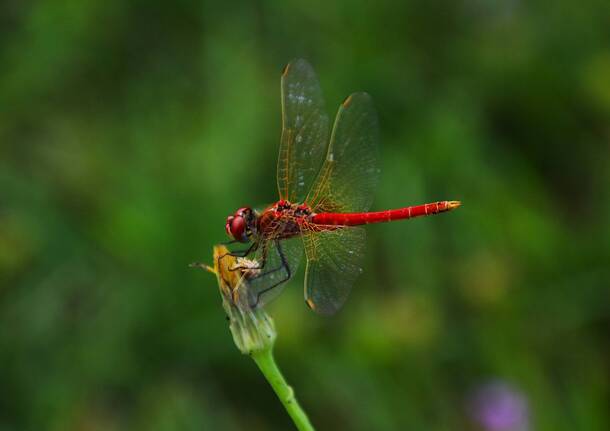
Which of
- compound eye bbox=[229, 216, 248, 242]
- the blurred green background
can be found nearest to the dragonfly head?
compound eye bbox=[229, 216, 248, 242]

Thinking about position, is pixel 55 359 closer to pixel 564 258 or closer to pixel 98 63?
pixel 98 63

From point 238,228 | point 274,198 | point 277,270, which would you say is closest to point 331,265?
point 277,270

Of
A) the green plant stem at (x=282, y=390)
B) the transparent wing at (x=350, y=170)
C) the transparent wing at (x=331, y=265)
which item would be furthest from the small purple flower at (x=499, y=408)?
the green plant stem at (x=282, y=390)

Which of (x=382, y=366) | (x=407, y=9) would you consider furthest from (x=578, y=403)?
(x=407, y=9)

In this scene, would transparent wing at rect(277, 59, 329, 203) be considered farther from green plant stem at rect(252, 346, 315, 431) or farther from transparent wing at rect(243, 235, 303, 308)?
green plant stem at rect(252, 346, 315, 431)

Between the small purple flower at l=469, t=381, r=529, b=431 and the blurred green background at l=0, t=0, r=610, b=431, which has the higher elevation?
the blurred green background at l=0, t=0, r=610, b=431

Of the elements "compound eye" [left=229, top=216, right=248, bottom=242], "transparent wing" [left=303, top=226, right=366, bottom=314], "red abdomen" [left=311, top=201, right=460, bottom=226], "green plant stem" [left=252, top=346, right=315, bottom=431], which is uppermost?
"compound eye" [left=229, top=216, right=248, bottom=242]
